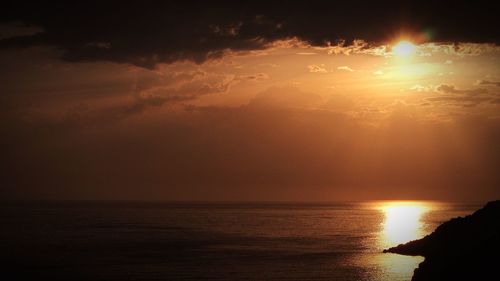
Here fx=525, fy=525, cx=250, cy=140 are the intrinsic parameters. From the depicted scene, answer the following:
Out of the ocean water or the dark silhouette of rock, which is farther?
the ocean water

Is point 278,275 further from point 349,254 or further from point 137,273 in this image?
point 349,254

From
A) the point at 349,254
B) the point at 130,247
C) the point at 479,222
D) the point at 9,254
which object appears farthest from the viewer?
the point at 130,247

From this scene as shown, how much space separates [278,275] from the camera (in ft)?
233

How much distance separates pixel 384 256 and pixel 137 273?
44.6 m

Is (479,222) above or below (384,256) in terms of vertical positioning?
above

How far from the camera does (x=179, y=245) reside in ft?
374

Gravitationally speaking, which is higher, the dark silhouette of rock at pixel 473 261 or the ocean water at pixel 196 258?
the dark silhouette of rock at pixel 473 261

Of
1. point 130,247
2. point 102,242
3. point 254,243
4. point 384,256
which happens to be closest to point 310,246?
point 254,243

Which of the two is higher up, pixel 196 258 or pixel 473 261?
pixel 473 261

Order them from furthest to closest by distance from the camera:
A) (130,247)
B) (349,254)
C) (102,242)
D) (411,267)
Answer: (102,242), (130,247), (349,254), (411,267)

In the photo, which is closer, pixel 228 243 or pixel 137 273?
pixel 137 273

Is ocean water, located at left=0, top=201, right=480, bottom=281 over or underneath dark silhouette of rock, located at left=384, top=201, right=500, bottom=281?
underneath

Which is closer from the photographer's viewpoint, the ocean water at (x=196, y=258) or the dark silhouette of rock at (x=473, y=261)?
the dark silhouette of rock at (x=473, y=261)

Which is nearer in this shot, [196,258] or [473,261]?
[473,261]
